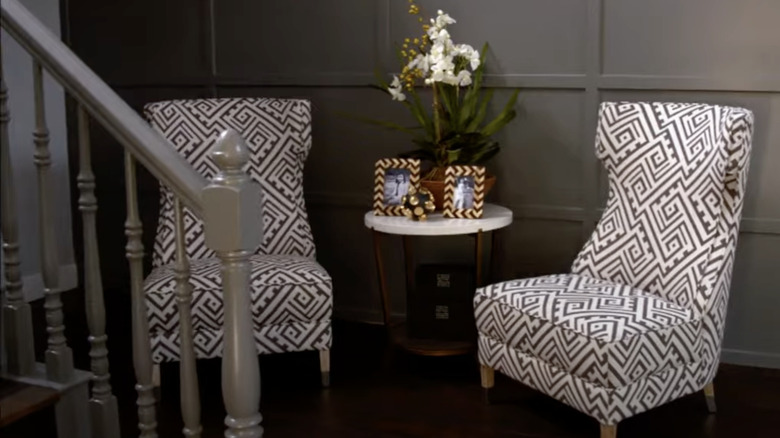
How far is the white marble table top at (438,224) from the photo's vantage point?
11.3ft

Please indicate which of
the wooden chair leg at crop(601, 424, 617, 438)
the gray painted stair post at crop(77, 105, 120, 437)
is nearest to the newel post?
the gray painted stair post at crop(77, 105, 120, 437)

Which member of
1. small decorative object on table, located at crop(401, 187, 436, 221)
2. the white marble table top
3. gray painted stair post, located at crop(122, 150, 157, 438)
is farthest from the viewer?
small decorative object on table, located at crop(401, 187, 436, 221)

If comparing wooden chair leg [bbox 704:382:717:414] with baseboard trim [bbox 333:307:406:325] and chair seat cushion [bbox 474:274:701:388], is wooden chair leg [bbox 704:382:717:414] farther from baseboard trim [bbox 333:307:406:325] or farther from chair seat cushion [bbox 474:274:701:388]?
baseboard trim [bbox 333:307:406:325]

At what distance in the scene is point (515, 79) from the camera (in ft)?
12.7

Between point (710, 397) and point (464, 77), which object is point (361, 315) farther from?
point (710, 397)

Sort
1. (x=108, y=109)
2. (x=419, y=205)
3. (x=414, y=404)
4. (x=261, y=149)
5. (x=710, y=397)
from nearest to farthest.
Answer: (x=108, y=109) < (x=710, y=397) < (x=414, y=404) < (x=419, y=205) < (x=261, y=149)

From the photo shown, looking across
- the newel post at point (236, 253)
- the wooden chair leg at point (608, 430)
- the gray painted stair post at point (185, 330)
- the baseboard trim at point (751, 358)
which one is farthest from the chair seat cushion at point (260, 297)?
the baseboard trim at point (751, 358)

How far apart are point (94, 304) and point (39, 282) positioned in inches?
93.1

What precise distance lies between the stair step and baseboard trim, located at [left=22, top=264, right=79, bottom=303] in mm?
1775

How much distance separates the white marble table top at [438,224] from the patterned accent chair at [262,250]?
0.28m

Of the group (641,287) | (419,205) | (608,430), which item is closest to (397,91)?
(419,205)

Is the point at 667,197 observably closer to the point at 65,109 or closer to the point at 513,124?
the point at 513,124

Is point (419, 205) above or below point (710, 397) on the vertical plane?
above

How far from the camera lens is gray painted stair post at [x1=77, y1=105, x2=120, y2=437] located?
7.19 ft
